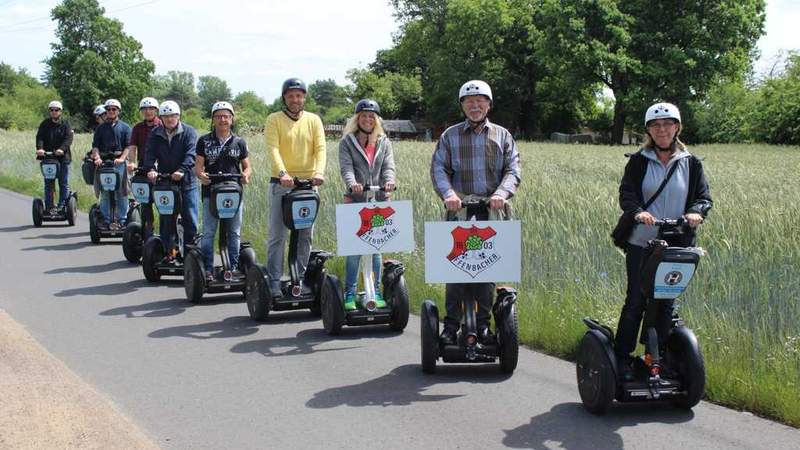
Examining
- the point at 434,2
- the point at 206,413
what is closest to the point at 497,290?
the point at 206,413

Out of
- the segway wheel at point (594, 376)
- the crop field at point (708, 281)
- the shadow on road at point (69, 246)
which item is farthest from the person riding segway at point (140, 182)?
the segway wheel at point (594, 376)

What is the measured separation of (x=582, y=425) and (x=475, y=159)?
92.5 inches

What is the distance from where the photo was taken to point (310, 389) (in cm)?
702

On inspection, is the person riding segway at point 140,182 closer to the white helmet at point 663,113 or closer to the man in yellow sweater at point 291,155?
the man in yellow sweater at point 291,155

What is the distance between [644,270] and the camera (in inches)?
236

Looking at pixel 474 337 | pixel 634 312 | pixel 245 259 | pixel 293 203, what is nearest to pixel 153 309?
pixel 245 259

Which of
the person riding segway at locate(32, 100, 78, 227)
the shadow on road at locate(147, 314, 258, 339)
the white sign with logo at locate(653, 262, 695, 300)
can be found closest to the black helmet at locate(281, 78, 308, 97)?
the shadow on road at locate(147, 314, 258, 339)

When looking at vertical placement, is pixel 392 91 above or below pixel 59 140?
above

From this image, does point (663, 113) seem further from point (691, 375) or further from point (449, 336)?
point (449, 336)

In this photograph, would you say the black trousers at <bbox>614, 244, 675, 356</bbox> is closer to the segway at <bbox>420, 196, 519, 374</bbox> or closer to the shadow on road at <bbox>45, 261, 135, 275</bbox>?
the segway at <bbox>420, 196, 519, 374</bbox>

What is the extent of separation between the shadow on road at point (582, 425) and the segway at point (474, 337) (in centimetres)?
85

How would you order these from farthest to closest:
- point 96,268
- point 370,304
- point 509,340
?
point 96,268 < point 370,304 < point 509,340

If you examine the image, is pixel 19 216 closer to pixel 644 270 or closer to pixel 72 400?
pixel 72 400

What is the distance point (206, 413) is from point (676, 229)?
3.32 meters
